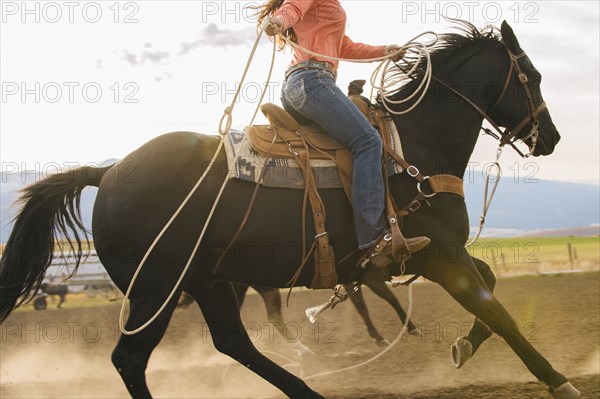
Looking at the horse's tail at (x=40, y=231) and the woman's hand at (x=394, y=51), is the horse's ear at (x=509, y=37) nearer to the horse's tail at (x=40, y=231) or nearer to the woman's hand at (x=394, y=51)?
the woman's hand at (x=394, y=51)

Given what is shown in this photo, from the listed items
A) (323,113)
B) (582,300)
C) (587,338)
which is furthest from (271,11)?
(582,300)

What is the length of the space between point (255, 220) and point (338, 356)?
4387 millimetres

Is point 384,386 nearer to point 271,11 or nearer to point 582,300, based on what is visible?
point 271,11

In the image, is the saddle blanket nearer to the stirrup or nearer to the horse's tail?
the stirrup

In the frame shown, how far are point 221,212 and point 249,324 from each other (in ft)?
21.5

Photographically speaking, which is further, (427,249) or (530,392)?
(530,392)

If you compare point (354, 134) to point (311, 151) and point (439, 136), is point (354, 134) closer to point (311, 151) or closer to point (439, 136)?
point (311, 151)

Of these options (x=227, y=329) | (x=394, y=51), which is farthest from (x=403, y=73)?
(x=227, y=329)

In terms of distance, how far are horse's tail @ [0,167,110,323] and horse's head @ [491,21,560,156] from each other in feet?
10.7

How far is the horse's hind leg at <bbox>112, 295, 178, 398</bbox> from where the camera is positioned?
4.48 m

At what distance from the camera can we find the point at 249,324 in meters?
10.7

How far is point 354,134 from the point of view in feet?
14.8

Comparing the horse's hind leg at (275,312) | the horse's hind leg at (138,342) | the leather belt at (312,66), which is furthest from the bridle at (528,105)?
the horse's hind leg at (275,312)

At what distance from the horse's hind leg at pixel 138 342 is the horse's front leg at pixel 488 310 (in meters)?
2.05
